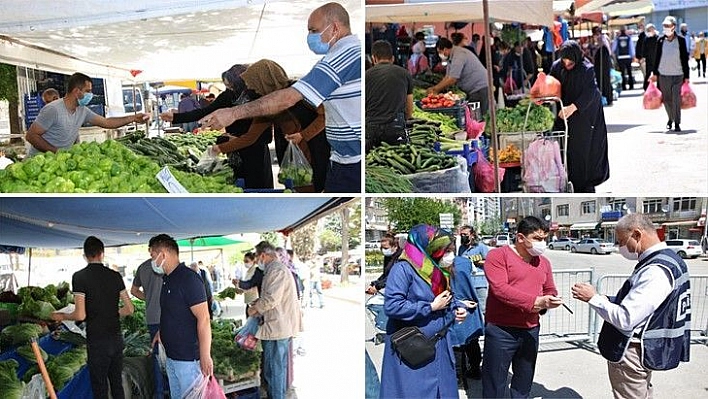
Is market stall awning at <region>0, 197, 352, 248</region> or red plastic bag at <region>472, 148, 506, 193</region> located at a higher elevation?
red plastic bag at <region>472, 148, 506, 193</region>

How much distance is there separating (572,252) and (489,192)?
507mm

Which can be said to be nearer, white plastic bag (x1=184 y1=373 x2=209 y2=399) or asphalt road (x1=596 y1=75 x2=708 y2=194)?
white plastic bag (x1=184 y1=373 x2=209 y2=399)

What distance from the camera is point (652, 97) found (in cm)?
572

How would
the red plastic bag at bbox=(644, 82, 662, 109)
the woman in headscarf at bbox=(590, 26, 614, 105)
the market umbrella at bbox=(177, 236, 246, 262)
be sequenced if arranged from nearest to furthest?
1. the market umbrella at bbox=(177, 236, 246, 262)
2. the woman in headscarf at bbox=(590, 26, 614, 105)
3. the red plastic bag at bbox=(644, 82, 662, 109)

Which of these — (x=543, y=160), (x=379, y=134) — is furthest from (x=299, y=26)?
(x=543, y=160)

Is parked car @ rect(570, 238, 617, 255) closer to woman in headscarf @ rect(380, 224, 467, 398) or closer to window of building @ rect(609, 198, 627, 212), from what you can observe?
window of building @ rect(609, 198, 627, 212)

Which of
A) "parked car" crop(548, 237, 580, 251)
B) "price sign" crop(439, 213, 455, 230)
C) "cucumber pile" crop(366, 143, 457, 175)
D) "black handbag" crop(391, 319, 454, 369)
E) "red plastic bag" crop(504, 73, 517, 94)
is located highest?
"red plastic bag" crop(504, 73, 517, 94)

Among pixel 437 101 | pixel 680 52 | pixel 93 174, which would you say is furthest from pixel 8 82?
pixel 680 52

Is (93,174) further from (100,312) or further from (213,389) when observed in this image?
(213,389)

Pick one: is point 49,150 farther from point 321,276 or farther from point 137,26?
point 321,276

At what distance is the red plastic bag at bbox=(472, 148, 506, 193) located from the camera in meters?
4.12

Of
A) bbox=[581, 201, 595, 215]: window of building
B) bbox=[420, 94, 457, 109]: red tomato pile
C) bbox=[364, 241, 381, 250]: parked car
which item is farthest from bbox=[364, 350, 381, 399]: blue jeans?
bbox=[420, 94, 457, 109]: red tomato pile

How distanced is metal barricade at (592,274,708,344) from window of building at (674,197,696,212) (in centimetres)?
33

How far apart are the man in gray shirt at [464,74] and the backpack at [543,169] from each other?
378mm
